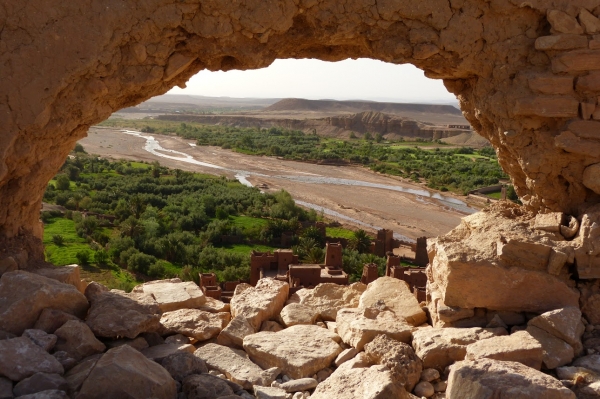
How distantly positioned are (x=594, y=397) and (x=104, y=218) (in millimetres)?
28951

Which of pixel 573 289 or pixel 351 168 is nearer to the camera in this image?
pixel 573 289

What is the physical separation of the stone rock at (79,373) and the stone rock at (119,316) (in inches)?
13.3

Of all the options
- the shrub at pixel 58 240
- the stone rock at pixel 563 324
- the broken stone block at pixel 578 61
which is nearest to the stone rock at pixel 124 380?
the stone rock at pixel 563 324

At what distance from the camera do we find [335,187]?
4081cm

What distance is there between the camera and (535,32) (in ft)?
15.3

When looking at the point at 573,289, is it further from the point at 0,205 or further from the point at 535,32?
the point at 0,205

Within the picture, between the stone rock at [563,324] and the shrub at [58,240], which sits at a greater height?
the stone rock at [563,324]

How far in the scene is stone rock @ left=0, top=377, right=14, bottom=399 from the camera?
127 inches

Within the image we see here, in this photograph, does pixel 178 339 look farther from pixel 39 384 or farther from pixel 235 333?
pixel 39 384

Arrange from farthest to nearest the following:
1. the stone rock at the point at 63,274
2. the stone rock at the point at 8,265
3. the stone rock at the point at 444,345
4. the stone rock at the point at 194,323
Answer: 1. the stone rock at the point at 194,323
2. the stone rock at the point at 63,274
3. the stone rock at the point at 8,265
4. the stone rock at the point at 444,345

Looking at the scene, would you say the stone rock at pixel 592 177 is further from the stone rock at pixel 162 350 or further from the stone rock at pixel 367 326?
the stone rock at pixel 162 350

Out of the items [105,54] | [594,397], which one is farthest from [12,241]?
[594,397]

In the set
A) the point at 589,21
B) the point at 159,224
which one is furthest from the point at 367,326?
the point at 159,224

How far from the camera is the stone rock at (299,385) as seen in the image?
12.9 ft
